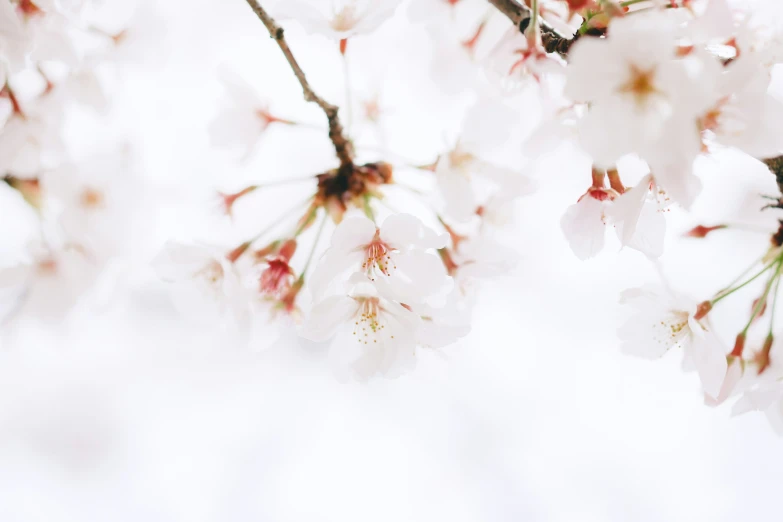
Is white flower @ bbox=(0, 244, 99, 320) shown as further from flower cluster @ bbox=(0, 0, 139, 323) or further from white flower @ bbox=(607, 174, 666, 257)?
white flower @ bbox=(607, 174, 666, 257)

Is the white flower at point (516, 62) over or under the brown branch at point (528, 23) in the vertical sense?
under

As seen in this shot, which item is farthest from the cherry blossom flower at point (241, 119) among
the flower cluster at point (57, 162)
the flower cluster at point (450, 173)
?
the flower cluster at point (57, 162)

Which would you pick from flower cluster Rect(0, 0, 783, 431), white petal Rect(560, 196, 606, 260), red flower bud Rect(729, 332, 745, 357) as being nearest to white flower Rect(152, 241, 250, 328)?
flower cluster Rect(0, 0, 783, 431)

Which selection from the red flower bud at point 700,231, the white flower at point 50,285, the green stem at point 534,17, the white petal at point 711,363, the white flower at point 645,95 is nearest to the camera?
the white flower at point 645,95

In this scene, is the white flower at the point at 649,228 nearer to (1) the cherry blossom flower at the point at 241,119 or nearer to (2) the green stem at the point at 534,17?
(2) the green stem at the point at 534,17

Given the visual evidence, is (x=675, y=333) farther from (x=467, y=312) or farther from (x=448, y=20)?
(x=448, y=20)

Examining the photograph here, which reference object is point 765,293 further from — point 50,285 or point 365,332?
point 50,285

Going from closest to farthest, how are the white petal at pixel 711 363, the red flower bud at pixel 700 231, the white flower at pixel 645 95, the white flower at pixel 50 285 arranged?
the white flower at pixel 645 95
the white petal at pixel 711 363
the red flower bud at pixel 700 231
the white flower at pixel 50 285
